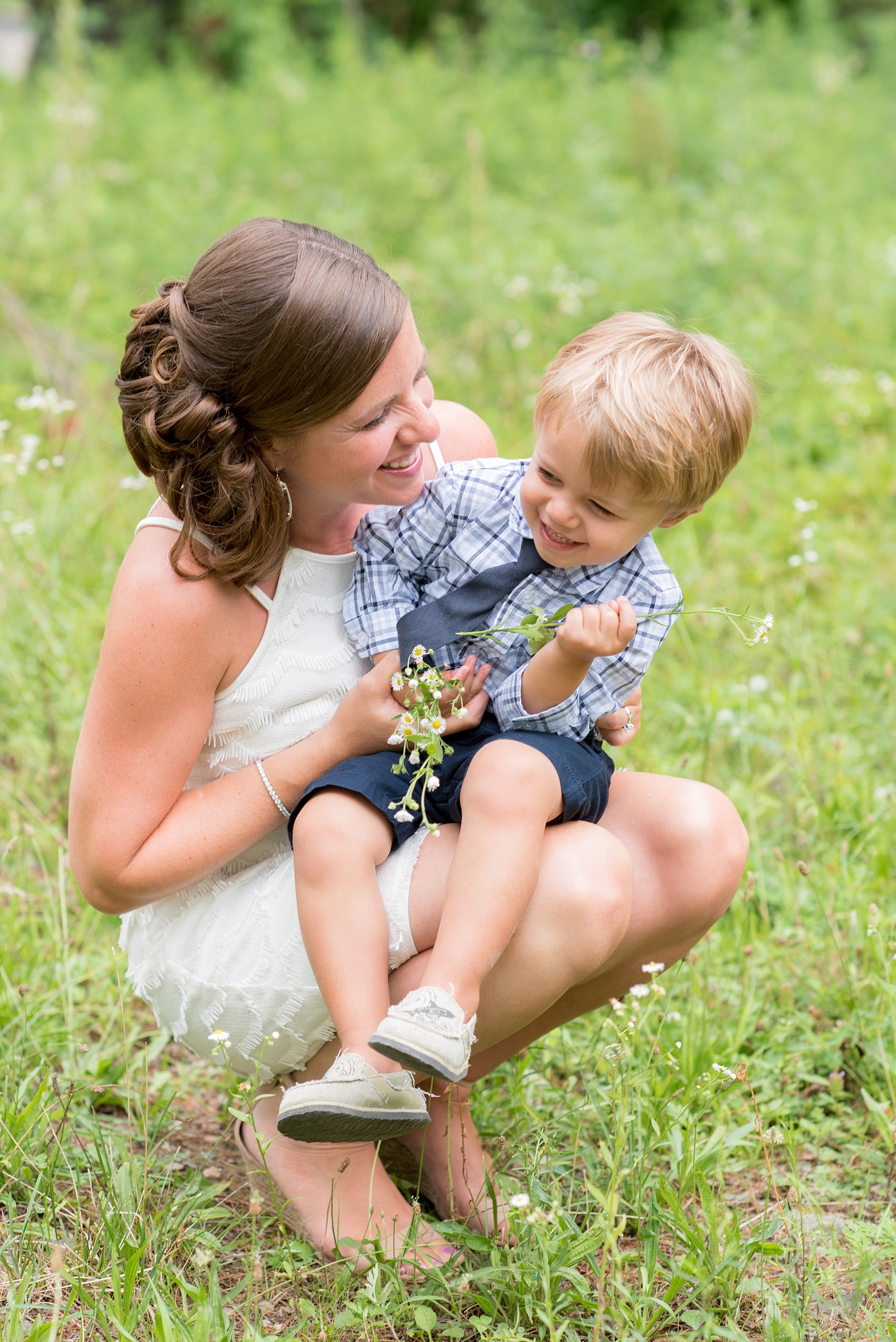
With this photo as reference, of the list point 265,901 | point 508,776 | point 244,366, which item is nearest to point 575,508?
point 508,776

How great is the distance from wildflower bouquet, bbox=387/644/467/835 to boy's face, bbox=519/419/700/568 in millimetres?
260

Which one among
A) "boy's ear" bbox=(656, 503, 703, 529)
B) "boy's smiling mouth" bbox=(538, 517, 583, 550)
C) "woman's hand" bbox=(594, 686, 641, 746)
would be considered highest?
"boy's smiling mouth" bbox=(538, 517, 583, 550)

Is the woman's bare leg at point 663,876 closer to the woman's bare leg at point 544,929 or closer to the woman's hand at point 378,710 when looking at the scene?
the woman's bare leg at point 544,929

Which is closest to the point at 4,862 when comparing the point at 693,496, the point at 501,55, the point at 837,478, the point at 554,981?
the point at 554,981

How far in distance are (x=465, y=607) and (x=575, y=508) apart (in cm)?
23

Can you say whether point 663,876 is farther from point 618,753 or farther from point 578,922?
point 618,753

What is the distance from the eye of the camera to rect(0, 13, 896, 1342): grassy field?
163cm

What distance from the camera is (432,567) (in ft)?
6.31

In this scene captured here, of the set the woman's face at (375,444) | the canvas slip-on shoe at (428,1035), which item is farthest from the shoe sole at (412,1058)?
the woman's face at (375,444)

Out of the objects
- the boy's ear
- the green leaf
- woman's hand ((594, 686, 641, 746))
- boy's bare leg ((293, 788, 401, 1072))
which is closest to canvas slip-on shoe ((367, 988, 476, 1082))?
boy's bare leg ((293, 788, 401, 1072))

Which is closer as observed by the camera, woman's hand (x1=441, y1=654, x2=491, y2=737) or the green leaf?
the green leaf

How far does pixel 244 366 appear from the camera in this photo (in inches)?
64.7

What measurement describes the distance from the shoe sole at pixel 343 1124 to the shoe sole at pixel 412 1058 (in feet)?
0.26

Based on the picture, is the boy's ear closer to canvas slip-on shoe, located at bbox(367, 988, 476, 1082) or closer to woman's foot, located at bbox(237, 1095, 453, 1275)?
canvas slip-on shoe, located at bbox(367, 988, 476, 1082)
